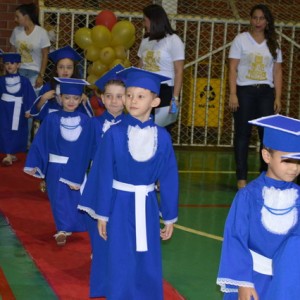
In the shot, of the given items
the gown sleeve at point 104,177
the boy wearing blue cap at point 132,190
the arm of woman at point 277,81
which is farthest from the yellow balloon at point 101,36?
the gown sleeve at point 104,177

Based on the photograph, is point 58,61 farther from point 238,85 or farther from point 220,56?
point 220,56

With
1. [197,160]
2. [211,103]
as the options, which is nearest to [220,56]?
[211,103]

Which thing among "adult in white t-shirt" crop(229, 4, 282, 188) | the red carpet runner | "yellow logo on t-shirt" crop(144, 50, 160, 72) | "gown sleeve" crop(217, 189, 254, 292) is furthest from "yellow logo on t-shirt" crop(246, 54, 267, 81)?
"gown sleeve" crop(217, 189, 254, 292)

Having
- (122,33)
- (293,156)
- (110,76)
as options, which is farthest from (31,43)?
(293,156)

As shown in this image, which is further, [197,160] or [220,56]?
[220,56]

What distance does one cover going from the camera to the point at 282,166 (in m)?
3.59

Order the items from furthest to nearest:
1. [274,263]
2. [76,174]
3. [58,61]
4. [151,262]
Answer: [58,61] < [76,174] < [151,262] < [274,263]

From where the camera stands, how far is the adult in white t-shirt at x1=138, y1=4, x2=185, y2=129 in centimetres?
802

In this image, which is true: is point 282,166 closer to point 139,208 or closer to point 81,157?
point 139,208

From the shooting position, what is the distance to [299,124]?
3596 millimetres

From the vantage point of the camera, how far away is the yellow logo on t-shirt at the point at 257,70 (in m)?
8.09

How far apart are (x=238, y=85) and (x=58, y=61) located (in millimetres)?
2046

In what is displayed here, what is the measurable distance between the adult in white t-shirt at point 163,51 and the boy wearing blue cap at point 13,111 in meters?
2.07

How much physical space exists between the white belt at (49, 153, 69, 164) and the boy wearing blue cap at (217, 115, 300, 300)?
114 inches
